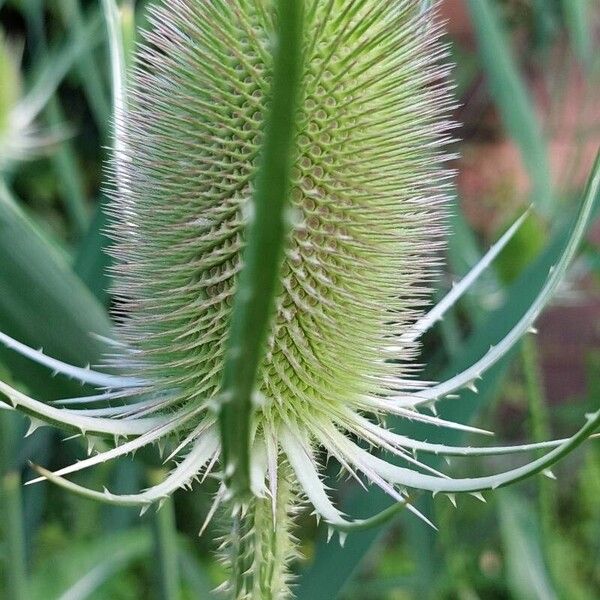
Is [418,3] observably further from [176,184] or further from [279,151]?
[279,151]

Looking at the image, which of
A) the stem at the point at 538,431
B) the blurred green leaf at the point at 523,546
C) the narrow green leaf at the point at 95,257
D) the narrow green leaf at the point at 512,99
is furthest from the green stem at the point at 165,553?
the narrow green leaf at the point at 512,99

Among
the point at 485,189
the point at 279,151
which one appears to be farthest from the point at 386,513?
the point at 485,189

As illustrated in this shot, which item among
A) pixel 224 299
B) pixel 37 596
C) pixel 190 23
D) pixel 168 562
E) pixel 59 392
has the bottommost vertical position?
pixel 37 596

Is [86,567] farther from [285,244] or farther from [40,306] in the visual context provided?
[285,244]

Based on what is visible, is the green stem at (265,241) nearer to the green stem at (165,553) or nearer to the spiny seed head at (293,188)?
the spiny seed head at (293,188)

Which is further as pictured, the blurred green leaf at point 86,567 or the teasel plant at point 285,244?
the blurred green leaf at point 86,567
